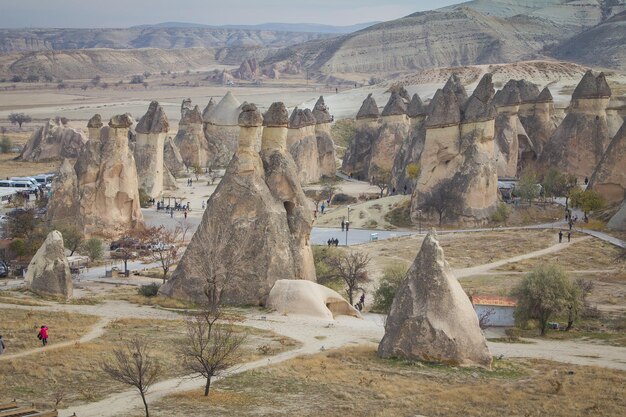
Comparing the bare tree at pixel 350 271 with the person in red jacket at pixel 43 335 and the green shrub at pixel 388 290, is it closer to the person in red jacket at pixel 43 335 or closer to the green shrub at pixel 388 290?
the green shrub at pixel 388 290

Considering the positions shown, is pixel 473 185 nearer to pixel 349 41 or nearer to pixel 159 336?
pixel 159 336

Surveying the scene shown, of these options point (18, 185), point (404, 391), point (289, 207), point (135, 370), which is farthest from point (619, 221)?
point (18, 185)

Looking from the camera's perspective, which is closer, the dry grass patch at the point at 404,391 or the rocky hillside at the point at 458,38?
the dry grass patch at the point at 404,391

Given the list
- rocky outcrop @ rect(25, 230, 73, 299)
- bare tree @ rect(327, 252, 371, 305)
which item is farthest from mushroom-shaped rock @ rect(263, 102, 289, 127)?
rocky outcrop @ rect(25, 230, 73, 299)

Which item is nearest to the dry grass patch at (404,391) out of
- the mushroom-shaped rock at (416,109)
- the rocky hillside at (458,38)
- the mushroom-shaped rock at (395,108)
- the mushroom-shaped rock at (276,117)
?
the mushroom-shaped rock at (276,117)

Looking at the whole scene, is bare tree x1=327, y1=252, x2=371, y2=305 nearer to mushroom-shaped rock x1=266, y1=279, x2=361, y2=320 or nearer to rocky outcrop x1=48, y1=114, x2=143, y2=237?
mushroom-shaped rock x1=266, y1=279, x2=361, y2=320
